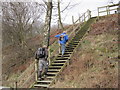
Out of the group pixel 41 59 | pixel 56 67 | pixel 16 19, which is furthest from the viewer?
pixel 16 19

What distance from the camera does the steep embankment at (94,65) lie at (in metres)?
7.44

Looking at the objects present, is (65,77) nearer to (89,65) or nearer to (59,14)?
(89,65)

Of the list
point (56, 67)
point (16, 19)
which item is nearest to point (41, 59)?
point (56, 67)

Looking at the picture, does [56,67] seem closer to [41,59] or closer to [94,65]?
[41,59]

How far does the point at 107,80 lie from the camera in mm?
7230

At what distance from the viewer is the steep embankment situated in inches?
293

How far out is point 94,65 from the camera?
9070 millimetres

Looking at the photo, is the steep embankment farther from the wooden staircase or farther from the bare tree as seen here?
the bare tree

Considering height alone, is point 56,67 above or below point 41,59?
below

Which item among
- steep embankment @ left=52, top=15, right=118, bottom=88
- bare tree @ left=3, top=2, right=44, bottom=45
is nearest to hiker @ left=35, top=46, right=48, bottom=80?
steep embankment @ left=52, top=15, right=118, bottom=88

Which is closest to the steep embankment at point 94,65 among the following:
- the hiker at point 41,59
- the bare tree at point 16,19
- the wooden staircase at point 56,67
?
the wooden staircase at point 56,67

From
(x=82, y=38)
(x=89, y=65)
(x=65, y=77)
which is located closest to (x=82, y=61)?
(x=89, y=65)

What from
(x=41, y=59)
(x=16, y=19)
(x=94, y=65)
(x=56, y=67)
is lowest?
(x=56, y=67)

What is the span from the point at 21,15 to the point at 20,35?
2350 mm
